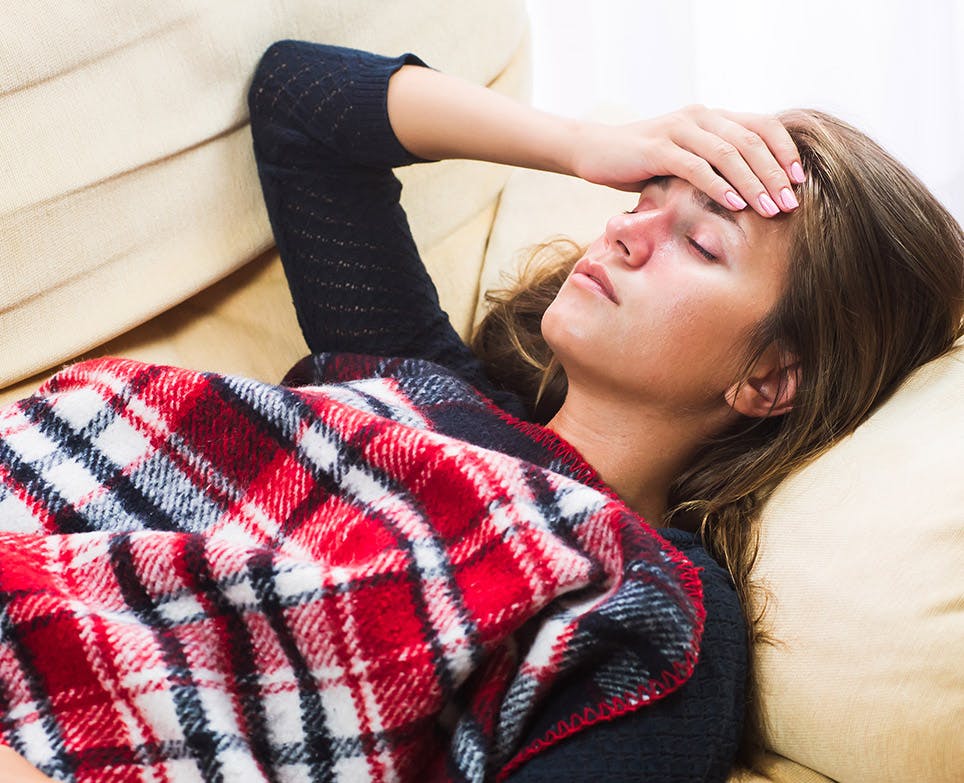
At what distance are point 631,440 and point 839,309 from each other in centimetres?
25

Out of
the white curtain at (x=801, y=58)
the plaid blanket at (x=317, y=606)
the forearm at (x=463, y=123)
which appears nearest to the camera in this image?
the plaid blanket at (x=317, y=606)

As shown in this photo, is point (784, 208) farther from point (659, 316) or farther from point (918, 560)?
point (918, 560)

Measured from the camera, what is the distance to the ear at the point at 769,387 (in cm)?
111

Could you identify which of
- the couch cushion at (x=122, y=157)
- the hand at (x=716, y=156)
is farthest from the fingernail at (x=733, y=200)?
the couch cushion at (x=122, y=157)

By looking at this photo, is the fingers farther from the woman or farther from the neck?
the neck

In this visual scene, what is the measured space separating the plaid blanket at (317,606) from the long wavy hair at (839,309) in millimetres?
198

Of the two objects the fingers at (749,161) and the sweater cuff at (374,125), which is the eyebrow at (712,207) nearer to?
the fingers at (749,161)

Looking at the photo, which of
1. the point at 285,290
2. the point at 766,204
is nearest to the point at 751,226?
the point at 766,204

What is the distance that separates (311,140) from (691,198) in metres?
0.47

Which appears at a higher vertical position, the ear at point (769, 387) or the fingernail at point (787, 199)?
the fingernail at point (787, 199)

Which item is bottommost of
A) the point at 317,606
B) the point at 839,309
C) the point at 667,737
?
the point at 667,737

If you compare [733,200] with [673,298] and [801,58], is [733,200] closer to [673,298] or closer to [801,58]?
[673,298]

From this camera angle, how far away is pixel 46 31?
108cm

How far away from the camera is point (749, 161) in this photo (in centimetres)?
Answer: 106
